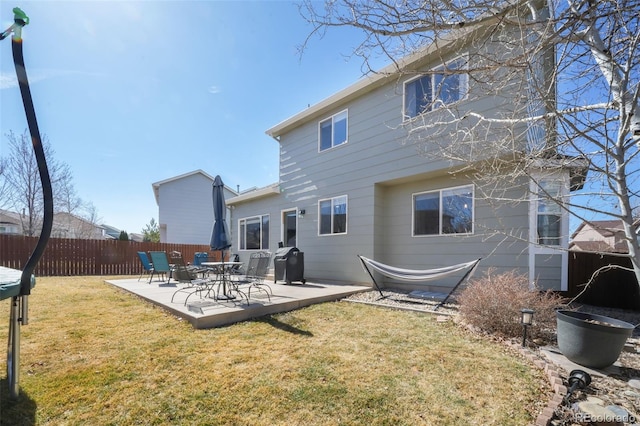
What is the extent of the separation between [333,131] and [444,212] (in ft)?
13.4

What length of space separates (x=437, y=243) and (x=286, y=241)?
533 cm

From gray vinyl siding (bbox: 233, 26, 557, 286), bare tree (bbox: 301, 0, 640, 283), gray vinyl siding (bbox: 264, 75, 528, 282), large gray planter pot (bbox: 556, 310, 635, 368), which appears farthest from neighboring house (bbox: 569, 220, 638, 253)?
gray vinyl siding (bbox: 264, 75, 528, 282)

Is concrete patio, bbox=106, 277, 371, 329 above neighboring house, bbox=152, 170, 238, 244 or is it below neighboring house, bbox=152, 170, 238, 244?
below

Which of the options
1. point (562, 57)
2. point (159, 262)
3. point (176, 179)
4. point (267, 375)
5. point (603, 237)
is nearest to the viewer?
point (562, 57)

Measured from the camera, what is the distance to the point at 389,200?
26.4 ft

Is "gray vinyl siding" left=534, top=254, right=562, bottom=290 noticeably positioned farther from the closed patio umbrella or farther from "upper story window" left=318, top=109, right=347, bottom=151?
the closed patio umbrella

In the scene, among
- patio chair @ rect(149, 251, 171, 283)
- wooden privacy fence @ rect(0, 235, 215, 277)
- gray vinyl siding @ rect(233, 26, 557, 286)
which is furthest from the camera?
wooden privacy fence @ rect(0, 235, 215, 277)

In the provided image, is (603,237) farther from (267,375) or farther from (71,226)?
(71,226)

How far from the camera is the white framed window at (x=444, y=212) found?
21.5 ft

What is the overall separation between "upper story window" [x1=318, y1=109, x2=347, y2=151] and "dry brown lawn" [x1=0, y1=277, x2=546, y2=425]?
5.79 metres

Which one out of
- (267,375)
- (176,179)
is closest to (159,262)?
(267,375)

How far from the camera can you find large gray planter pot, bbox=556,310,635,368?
280 centimetres

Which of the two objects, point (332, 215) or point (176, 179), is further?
point (176, 179)

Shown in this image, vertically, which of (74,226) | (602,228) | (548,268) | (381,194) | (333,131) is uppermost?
(333,131)
